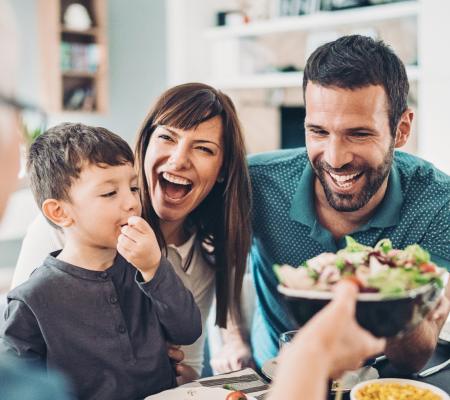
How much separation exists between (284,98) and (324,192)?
4.01 meters

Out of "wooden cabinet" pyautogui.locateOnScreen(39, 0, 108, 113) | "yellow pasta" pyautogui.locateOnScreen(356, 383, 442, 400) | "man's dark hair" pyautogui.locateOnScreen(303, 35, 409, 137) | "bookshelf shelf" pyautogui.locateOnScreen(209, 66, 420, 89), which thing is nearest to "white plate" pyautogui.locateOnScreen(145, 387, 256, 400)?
"yellow pasta" pyautogui.locateOnScreen(356, 383, 442, 400)

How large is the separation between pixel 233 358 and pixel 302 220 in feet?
1.66

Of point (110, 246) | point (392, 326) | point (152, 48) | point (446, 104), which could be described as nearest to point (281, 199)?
point (110, 246)

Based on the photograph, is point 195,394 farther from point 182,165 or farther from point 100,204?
point 182,165

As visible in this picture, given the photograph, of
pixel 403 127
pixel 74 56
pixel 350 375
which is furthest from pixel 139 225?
pixel 74 56

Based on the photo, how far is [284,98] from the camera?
5867mm

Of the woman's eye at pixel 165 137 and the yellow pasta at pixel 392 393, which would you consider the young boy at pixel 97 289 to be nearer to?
the woman's eye at pixel 165 137

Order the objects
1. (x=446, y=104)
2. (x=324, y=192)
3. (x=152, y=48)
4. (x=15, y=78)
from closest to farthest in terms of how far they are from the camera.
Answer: (x=15, y=78), (x=324, y=192), (x=446, y=104), (x=152, y=48)

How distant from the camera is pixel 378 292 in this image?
3.28 feet

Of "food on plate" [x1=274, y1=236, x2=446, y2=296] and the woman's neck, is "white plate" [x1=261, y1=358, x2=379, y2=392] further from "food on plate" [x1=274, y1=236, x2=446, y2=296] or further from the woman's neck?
the woman's neck

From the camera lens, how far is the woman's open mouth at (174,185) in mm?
1868

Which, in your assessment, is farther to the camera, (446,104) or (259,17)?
(259,17)

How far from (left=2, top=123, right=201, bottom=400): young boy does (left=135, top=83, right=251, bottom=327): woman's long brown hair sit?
29 cm

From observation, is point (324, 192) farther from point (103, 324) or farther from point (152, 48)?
point (152, 48)
